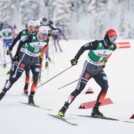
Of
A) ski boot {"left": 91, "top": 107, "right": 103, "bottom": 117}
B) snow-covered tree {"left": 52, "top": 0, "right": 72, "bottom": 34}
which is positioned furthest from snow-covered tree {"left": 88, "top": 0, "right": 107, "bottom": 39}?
ski boot {"left": 91, "top": 107, "right": 103, "bottom": 117}

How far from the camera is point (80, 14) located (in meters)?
Result: 85.9

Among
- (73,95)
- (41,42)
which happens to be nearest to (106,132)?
(73,95)

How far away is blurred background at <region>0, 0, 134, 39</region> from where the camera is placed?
186ft

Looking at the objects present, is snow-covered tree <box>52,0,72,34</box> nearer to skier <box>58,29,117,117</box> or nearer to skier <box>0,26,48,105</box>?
skier <box>0,26,48,105</box>

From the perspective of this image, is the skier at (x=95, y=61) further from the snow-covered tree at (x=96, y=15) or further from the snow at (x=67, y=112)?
the snow-covered tree at (x=96, y=15)

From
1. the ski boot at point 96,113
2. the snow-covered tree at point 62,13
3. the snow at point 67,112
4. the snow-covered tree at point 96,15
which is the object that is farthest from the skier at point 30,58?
the snow-covered tree at point 96,15

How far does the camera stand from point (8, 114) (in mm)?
8297

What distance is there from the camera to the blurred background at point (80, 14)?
56.7m

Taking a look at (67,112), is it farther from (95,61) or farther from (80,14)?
(80,14)

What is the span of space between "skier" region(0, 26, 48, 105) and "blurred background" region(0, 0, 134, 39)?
41064mm

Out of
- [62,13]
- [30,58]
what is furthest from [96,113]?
[62,13]

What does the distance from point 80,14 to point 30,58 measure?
77.4 metres

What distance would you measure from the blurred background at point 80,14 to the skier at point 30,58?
41064 mm

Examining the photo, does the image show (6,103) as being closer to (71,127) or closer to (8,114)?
(8,114)
